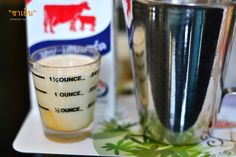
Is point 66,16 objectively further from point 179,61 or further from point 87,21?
point 179,61

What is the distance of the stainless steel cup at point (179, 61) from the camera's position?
0.40 m

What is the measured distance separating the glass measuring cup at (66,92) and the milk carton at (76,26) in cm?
3

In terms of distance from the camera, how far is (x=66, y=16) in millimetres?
494

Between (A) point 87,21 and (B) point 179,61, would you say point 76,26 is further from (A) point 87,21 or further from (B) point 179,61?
(B) point 179,61

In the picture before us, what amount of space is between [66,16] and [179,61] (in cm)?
16

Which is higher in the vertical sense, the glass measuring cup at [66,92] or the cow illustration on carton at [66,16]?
the cow illustration on carton at [66,16]

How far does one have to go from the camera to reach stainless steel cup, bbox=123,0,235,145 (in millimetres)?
403

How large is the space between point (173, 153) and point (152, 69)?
10 centimetres

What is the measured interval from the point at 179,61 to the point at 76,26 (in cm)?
15

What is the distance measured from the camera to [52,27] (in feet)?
1.64

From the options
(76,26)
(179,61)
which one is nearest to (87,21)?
(76,26)

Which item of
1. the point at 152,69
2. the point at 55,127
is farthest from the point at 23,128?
the point at 152,69

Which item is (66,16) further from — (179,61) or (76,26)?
(179,61)

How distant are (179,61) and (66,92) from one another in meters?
0.12
